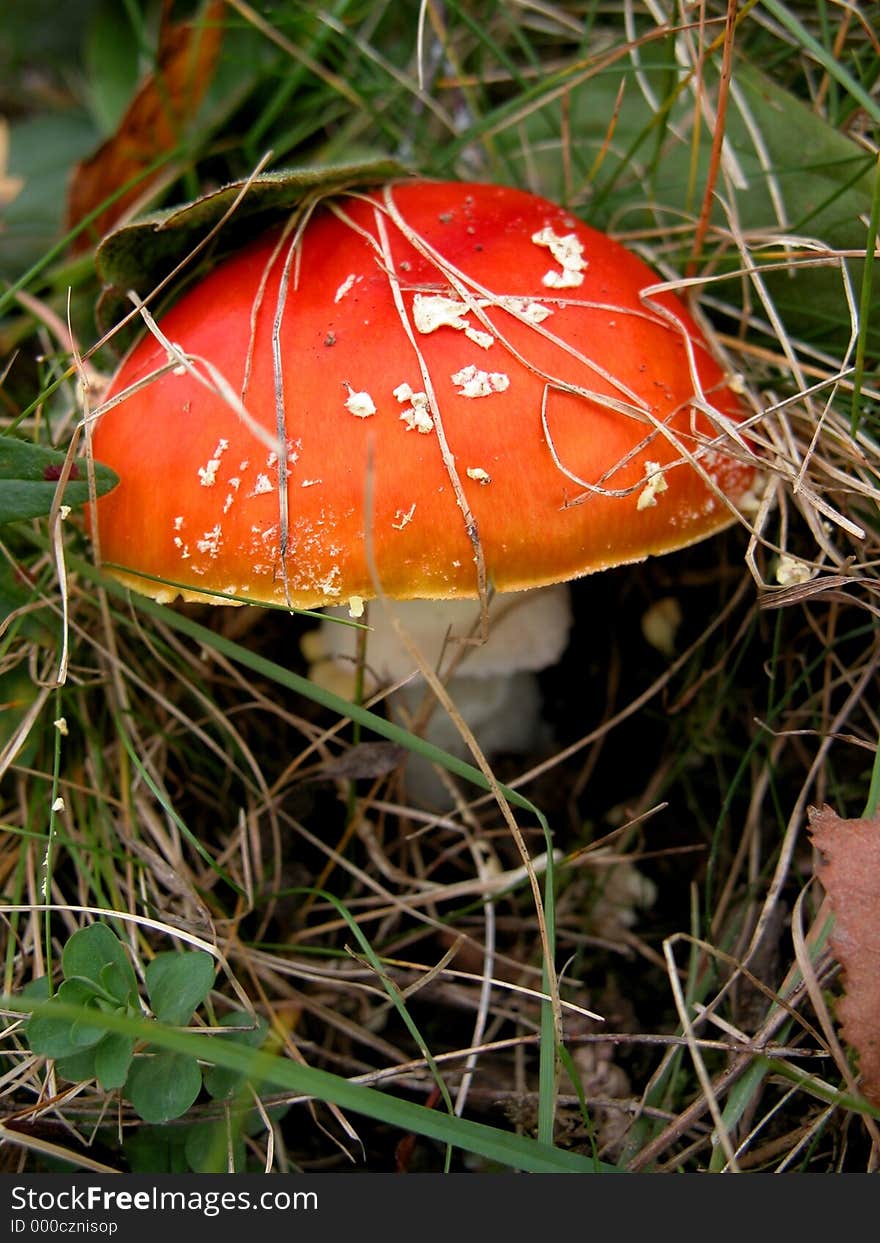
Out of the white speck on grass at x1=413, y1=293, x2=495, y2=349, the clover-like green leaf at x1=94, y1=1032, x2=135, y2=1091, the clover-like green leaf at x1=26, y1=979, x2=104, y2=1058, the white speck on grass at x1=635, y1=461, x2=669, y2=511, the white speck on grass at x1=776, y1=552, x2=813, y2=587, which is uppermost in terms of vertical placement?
the white speck on grass at x1=413, y1=293, x2=495, y2=349

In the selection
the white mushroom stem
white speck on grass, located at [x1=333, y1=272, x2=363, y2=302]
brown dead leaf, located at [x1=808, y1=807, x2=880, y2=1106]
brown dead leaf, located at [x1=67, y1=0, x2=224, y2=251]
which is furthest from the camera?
brown dead leaf, located at [x1=67, y1=0, x2=224, y2=251]

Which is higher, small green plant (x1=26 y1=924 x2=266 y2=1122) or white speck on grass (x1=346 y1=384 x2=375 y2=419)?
white speck on grass (x1=346 y1=384 x2=375 y2=419)

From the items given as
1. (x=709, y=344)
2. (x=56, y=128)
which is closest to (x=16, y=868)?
(x=709, y=344)

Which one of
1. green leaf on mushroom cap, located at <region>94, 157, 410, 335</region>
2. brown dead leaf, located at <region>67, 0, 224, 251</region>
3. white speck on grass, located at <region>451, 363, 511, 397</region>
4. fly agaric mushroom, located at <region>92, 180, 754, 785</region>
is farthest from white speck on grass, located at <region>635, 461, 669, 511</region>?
brown dead leaf, located at <region>67, 0, 224, 251</region>

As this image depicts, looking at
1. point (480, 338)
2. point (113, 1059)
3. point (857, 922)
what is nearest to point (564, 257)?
point (480, 338)

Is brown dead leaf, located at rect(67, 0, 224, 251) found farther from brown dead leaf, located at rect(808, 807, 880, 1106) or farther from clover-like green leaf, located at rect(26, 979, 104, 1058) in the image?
brown dead leaf, located at rect(808, 807, 880, 1106)

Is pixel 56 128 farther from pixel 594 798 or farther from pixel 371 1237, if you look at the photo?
pixel 371 1237
